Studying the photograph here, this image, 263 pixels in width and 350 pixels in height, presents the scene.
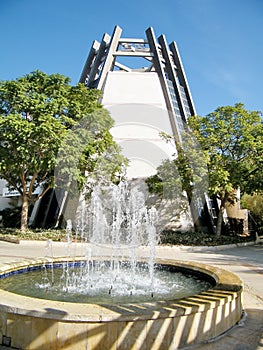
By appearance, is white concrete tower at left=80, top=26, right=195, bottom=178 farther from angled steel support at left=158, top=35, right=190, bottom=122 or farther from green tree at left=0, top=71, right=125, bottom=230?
Result: green tree at left=0, top=71, right=125, bottom=230

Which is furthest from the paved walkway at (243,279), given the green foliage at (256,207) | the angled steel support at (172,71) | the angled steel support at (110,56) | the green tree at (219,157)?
the angled steel support at (110,56)

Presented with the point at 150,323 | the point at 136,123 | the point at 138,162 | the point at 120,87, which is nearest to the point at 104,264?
the point at 150,323

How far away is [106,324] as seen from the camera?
3.21 m

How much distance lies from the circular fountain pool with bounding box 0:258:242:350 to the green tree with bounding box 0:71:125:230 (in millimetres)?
10388

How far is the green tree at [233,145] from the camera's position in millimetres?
15141

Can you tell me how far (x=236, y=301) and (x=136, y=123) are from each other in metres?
20.9

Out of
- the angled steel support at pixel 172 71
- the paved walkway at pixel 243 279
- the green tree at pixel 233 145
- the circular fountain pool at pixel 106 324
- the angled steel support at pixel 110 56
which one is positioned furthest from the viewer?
the angled steel support at pixel 110 56

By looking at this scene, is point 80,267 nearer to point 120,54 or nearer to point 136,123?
point 136,123

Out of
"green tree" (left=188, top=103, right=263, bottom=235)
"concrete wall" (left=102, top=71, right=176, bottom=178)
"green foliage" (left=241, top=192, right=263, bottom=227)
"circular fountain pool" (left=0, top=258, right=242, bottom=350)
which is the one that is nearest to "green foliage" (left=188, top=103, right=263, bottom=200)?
"green tree" (left=188, top=103, right=263, bottom=235)

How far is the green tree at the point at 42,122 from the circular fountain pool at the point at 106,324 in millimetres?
10388

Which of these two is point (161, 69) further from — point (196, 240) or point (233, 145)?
→ point (196, 240)

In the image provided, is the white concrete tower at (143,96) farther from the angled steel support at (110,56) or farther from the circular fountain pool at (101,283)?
the circular fountain pool at (101,283)

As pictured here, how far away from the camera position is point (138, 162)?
2309 cm

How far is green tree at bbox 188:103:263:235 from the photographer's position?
1514cm
